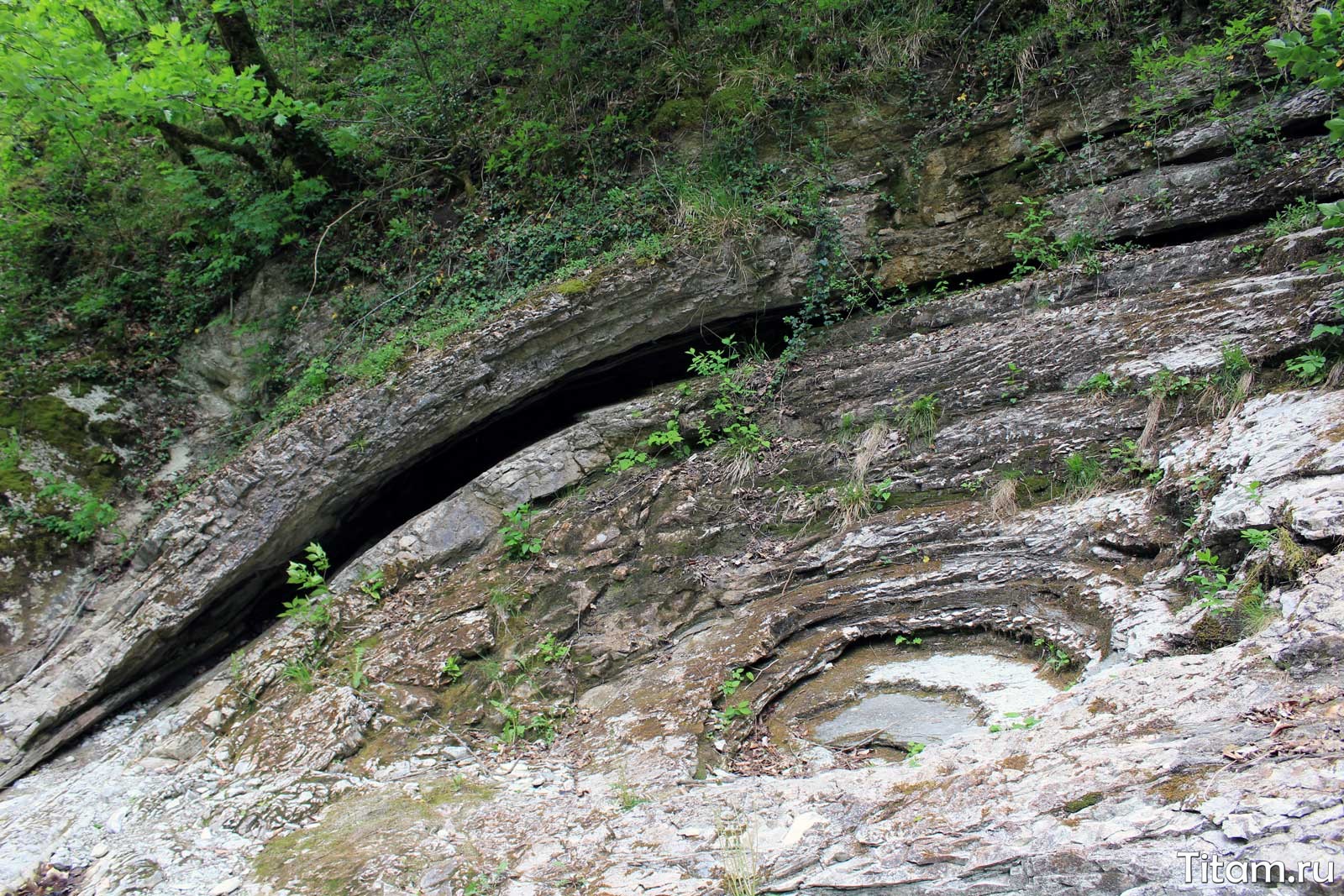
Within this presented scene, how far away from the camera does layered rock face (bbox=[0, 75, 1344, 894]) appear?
306cm

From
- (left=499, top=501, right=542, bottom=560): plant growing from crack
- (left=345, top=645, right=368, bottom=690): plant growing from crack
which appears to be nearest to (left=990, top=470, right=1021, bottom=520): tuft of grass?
(left=499, top=501, right=542, bottom=560): plant growing from crack

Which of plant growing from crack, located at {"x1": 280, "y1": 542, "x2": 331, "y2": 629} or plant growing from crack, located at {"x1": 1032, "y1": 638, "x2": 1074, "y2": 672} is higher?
plant growing from crack, located at {"x1": 280, "y1": 542, "x2": 331, "y2": 629}

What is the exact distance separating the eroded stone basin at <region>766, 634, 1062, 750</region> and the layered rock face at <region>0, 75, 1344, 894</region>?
3cm

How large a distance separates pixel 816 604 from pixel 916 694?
986mm

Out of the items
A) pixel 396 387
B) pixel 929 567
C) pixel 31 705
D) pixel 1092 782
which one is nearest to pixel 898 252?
pixel 929 567

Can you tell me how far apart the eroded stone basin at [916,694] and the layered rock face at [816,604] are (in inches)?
1.1

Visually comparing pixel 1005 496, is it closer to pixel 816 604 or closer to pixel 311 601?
pixel 816 604

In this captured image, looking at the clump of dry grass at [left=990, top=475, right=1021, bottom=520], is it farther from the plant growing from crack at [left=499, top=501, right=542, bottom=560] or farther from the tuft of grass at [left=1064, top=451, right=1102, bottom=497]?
the plant growing from crack at [left=499, top=501, right=542, bottom=560]

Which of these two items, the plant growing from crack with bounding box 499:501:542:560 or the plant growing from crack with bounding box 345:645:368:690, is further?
the plant growing from crack with bounding box 499:501:542:560

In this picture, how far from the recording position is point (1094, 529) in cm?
471

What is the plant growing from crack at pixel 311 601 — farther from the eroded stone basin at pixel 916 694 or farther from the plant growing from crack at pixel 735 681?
the eroded stone basin at pixel 916 694

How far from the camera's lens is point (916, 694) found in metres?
4.54

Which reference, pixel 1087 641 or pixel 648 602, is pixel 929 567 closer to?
pixel 1087 641

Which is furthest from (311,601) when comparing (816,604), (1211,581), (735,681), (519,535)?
(1211,581)
